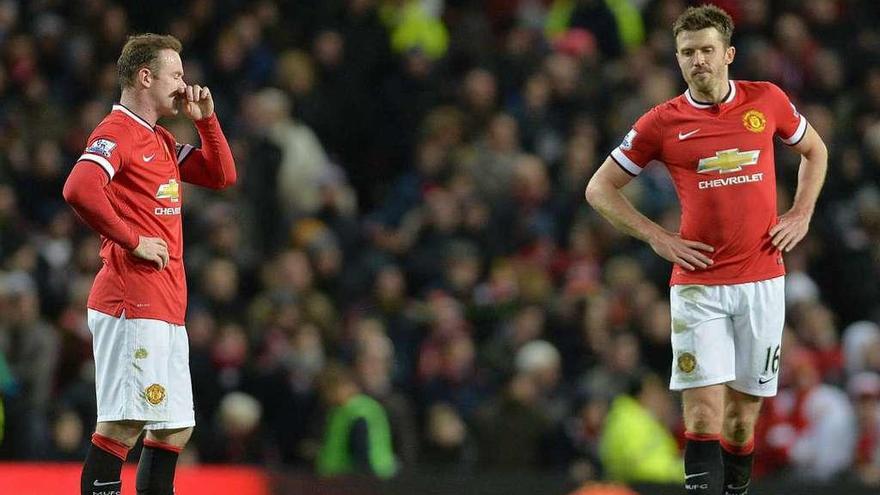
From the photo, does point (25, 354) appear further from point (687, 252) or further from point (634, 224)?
point (687, 252)

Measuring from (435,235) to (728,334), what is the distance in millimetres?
6183

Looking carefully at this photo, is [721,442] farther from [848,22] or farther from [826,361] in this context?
[848,22]

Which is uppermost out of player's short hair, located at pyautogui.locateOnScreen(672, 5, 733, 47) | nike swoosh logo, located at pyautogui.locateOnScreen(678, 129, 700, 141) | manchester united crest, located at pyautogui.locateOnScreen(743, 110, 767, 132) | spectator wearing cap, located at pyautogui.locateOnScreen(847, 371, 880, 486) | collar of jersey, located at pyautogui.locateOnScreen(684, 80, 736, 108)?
player's short hair, located at pyautogui.locateOnScreen(672, 5, 733, 47)

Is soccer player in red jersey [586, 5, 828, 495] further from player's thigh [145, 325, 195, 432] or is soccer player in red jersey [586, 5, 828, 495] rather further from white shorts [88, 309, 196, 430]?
white shorts [88, 309, 196, 430]

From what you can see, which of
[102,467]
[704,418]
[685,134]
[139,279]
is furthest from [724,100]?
[102,467]

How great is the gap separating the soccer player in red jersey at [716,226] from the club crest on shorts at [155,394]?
2.35 meters

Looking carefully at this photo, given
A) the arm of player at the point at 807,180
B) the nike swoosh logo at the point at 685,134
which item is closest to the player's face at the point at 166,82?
the nike swoosh logo at the point at 685,134

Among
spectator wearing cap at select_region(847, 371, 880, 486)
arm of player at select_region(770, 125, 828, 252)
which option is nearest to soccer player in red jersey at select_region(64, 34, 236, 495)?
arm of player at select_region(770, 125, 828, 252)

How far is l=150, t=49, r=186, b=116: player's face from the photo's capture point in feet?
25.4

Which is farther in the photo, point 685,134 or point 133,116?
point 685,134

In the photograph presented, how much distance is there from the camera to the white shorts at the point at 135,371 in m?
7.52

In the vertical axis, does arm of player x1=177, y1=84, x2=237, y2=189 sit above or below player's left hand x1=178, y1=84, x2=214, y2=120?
below

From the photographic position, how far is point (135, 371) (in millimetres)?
7523

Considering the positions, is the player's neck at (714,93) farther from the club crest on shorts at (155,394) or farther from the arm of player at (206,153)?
the club crest on shorts at (155,394)
